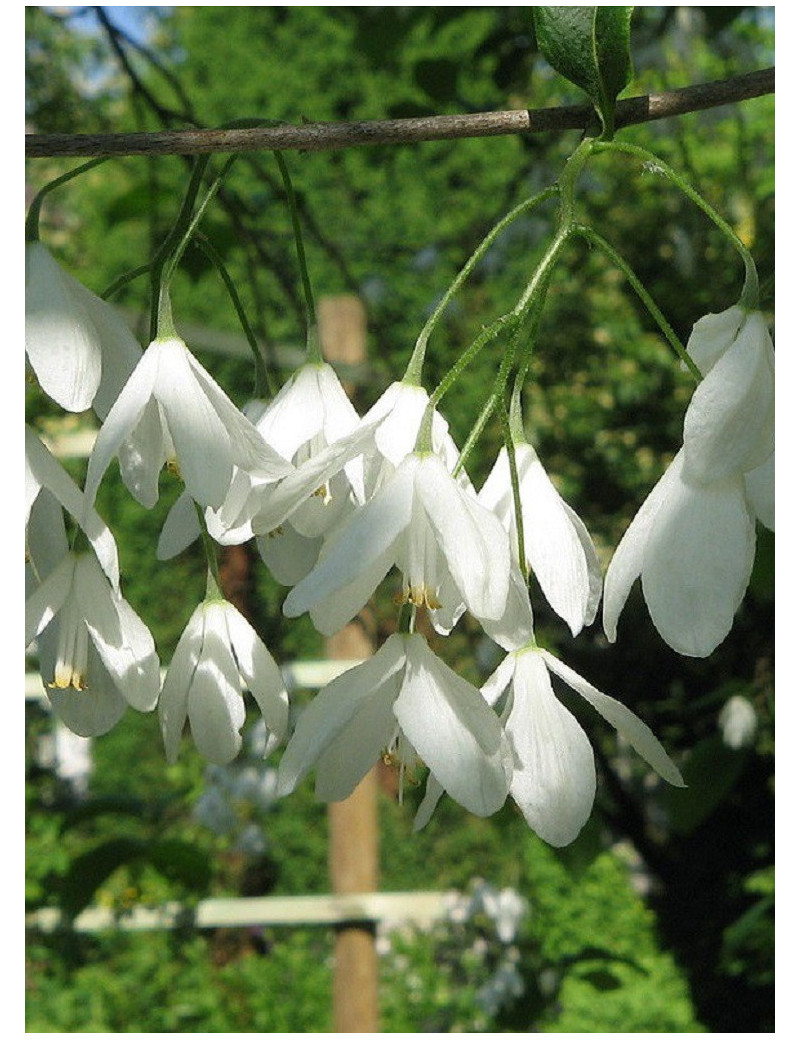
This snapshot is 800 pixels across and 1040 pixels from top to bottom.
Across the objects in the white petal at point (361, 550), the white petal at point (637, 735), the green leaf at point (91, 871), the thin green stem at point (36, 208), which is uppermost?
the thin green stem at point (36, 208)

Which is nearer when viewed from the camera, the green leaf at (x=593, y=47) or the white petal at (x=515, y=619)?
the white petal at (x=515, y=619)

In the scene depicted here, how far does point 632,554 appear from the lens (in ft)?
2.10

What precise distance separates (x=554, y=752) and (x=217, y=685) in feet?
0.72

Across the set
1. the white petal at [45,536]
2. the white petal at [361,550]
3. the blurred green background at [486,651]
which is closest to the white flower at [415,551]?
the white petal at [361,550]

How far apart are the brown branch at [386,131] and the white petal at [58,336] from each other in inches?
2.8

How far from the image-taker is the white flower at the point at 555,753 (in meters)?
0.62

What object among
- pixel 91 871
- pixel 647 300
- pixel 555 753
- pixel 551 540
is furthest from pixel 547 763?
pixel 91 871

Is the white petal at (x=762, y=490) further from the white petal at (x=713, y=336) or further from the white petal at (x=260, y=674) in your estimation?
the white petal at (x=260, y=674)

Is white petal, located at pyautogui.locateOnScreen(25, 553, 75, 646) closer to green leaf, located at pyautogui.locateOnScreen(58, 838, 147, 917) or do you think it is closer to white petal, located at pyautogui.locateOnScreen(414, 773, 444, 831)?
white petal, located at pyautogui.locateOnScreen(414, 773, 444, 831)

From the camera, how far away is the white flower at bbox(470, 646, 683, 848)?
62 centimetres

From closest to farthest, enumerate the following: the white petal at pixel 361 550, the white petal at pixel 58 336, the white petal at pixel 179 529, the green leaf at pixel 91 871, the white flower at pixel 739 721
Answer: the white petal at pixel 361 550 → the white petal at pixel 58 336 → the white petal at pixel 179 529 → the green leaf at pixel 91 871 → the white flower at pixel 739 721

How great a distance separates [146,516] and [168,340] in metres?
4.02
